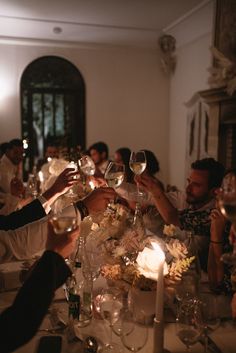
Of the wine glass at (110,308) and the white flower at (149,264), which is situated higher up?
the white flower at (149,264)

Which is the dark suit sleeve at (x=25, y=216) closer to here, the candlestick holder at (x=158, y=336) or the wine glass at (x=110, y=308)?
the wine glass at (x=110, y=308)

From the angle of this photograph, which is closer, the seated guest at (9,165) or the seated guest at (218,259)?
the seated guest at (218,259)

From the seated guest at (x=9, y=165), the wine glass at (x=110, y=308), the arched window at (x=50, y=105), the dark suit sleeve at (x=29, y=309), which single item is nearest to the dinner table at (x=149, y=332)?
the wine glass at (x=110, y=308)

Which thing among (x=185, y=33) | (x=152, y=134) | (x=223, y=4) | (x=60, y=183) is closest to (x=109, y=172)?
(x=60, y=183)

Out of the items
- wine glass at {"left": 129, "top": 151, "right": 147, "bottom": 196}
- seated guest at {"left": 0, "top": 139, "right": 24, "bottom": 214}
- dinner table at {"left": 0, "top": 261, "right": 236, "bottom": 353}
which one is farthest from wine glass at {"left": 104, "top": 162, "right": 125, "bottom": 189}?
seated guest at {"left": 0, "top": 139, "right": 24, "bottom": 214}

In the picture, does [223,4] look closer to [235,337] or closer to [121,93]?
[121,93]

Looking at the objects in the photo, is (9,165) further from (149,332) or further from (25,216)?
(149,332)

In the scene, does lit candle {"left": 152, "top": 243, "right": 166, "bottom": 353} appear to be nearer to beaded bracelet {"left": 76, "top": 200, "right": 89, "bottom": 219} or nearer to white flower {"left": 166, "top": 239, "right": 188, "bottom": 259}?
white flower {"left": 166, "top": 239, "right": 188, "bottom": 259}

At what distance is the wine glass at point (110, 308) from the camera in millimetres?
1024

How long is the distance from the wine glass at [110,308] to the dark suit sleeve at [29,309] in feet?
0.92

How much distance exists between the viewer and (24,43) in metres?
5.55

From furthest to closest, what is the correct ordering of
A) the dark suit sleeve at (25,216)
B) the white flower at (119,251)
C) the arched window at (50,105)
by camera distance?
the arched window at (50,105) < the dark suit sleeve at (25,216) < the white flower at (119,251)

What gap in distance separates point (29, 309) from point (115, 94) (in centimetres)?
555

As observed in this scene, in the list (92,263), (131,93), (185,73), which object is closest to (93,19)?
(131,93)
